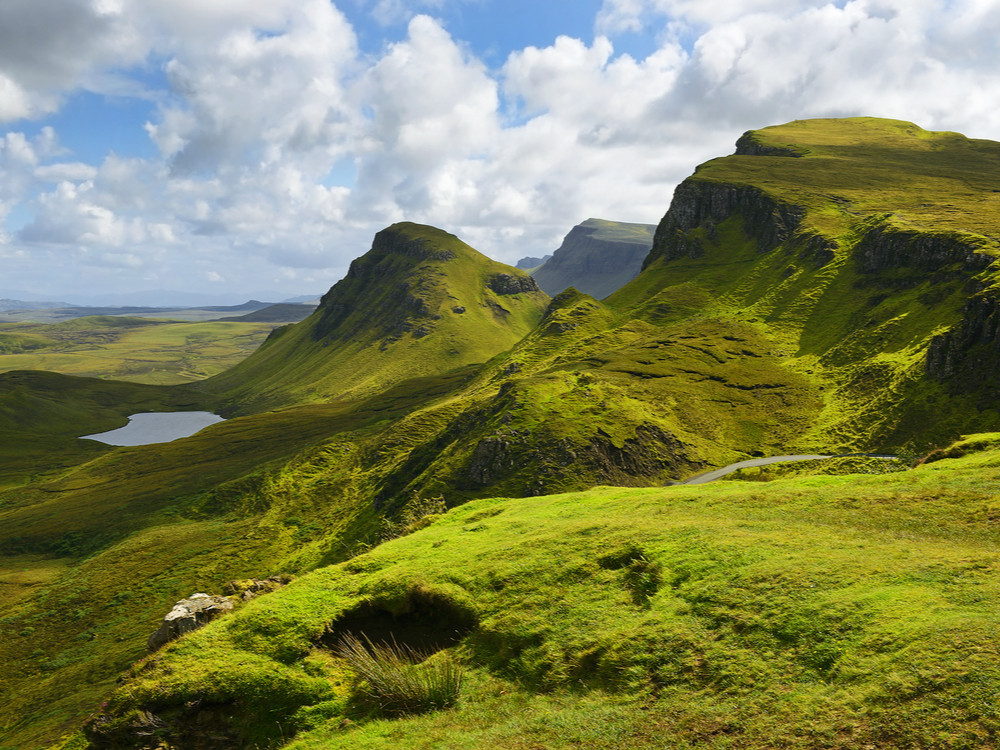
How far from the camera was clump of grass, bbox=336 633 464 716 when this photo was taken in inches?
758

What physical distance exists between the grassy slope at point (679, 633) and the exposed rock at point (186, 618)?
235cm

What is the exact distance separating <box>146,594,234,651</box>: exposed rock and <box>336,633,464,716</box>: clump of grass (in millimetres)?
8494

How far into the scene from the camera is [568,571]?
79.6 ft

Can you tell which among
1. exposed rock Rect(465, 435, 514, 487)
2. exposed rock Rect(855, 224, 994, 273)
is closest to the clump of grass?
exposed rock Rect(465, 435, 514, 487)

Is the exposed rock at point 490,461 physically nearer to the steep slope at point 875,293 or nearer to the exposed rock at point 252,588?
the steep slope at point 875,293

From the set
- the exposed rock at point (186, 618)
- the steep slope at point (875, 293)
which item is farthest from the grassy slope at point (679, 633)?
the steep slope at point (875, 293)

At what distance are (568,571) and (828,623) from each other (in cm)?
1012

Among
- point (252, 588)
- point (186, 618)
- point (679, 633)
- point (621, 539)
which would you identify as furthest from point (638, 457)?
point (186, 618)

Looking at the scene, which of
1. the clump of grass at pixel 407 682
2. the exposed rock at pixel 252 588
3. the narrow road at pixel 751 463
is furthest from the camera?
the narrow road at pixel 751 463

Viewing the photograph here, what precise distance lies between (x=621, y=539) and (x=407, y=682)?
37.4 feet

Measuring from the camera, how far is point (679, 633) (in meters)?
18.9

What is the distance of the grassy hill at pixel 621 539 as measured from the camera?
16.6 metres

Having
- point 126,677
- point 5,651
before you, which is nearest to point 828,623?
point 126,677

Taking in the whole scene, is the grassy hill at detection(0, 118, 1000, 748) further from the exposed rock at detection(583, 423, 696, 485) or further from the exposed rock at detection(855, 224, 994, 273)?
the exposed rock at detection(855, 224, 994, 273)
